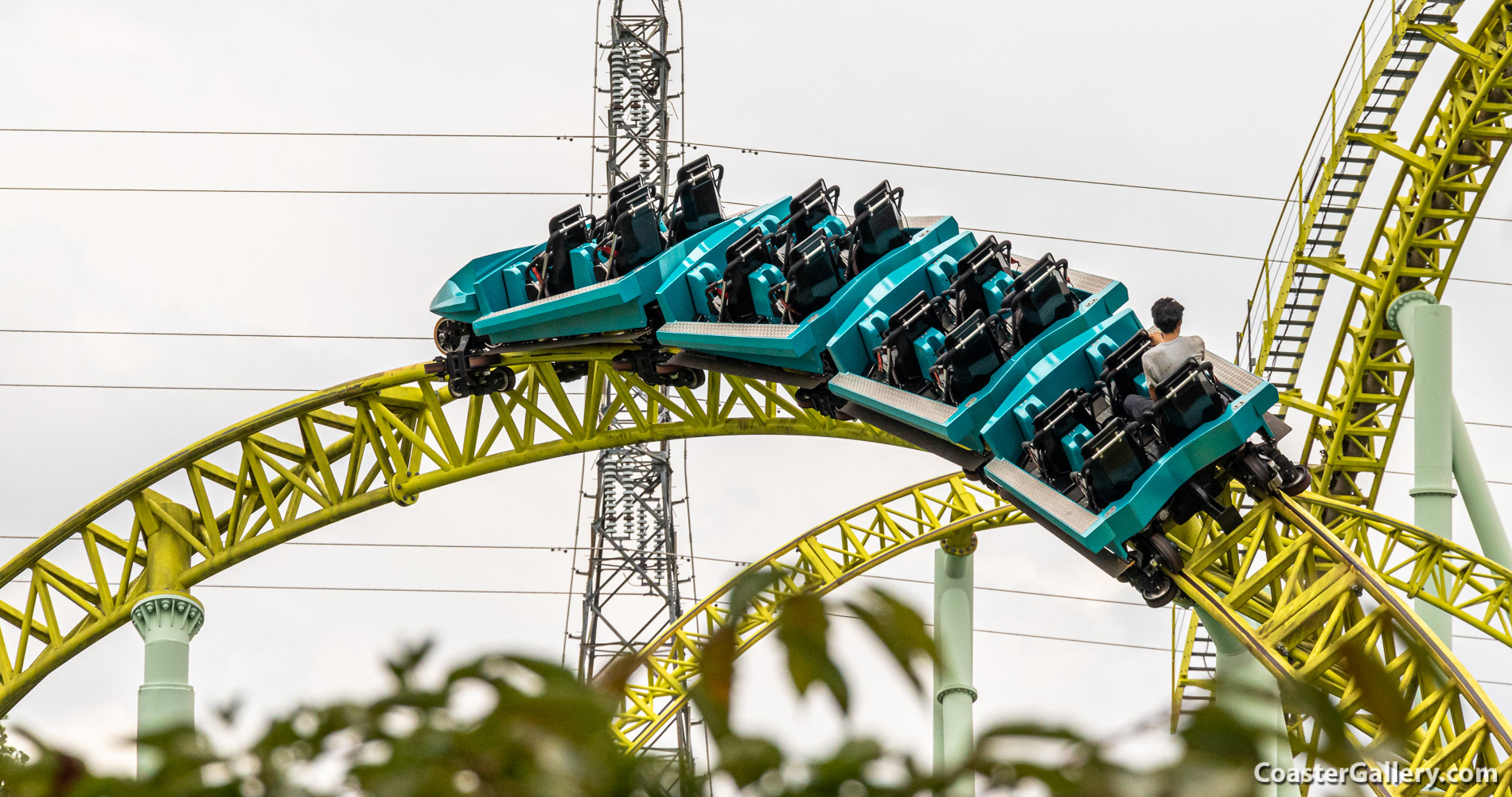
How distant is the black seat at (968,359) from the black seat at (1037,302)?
161 millimetres

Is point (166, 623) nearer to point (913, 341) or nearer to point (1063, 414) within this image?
point (913, 341)

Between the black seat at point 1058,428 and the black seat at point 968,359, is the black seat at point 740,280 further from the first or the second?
the black seat at point 1058,428

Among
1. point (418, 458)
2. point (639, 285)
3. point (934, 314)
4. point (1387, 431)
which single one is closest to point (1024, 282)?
point (934, 314)

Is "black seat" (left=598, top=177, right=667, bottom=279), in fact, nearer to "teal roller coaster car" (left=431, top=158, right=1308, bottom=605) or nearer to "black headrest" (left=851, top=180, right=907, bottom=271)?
"teal roller coaster car" (left=431, top=158, right=1308, bottom=605)

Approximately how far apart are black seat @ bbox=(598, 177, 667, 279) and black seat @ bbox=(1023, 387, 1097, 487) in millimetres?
3176

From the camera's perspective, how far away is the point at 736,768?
82 centimetres

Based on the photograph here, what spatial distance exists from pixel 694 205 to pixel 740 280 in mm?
1268

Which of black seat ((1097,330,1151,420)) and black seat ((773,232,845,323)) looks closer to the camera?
black seat ((1097,330,1151,420))

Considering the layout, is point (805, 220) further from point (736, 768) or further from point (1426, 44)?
point (736, 768)

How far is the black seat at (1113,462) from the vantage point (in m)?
7.68

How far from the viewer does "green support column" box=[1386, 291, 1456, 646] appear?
11234 mm

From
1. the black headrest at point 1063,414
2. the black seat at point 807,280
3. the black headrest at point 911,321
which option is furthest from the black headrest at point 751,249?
the black headrest at point 1063,414

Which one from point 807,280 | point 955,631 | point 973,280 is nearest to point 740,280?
point 807,280

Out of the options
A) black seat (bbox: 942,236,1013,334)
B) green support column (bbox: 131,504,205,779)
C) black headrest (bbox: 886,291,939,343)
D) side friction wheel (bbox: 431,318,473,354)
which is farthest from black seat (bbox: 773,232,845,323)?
green support column (bbox: 131,504,205,779)
